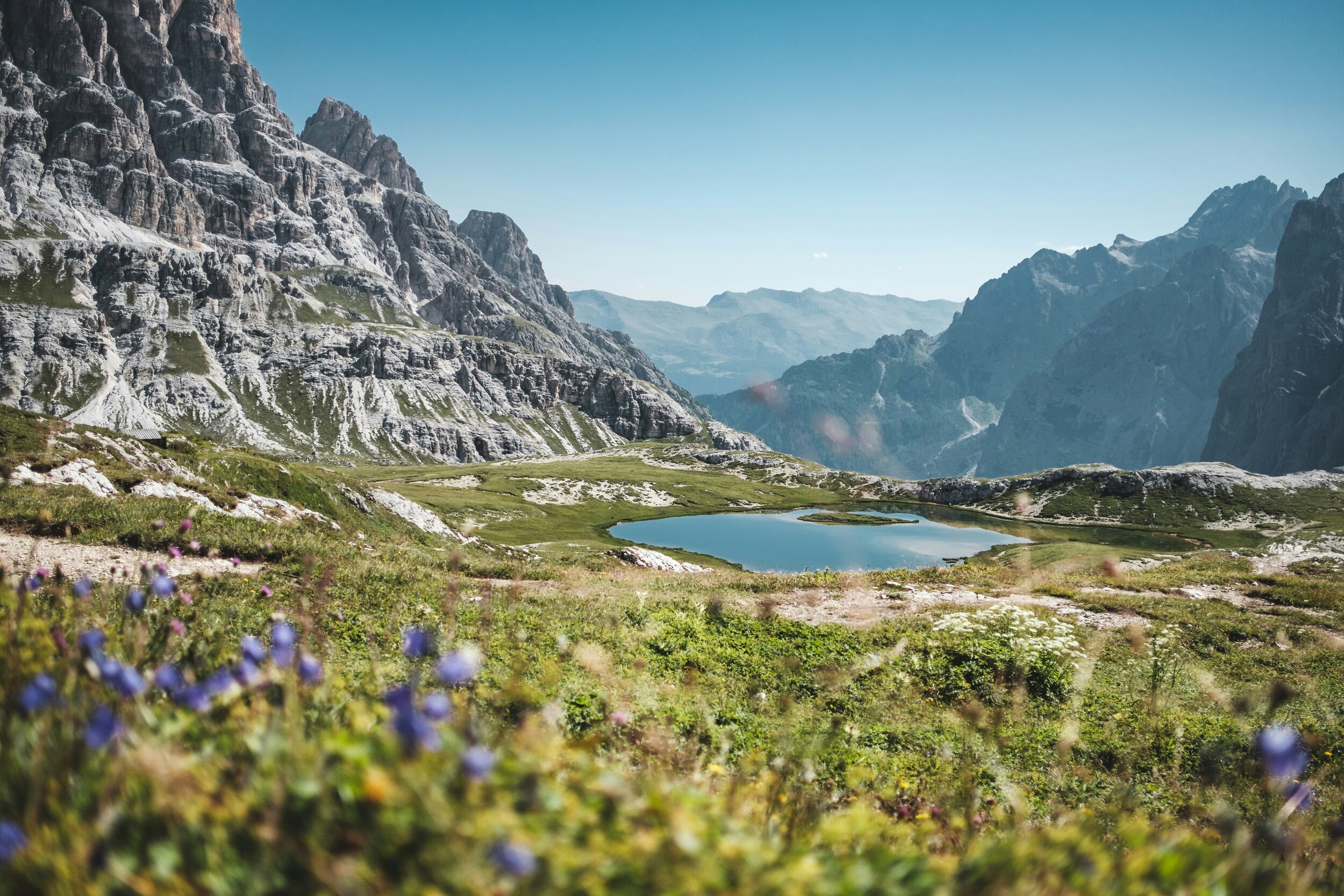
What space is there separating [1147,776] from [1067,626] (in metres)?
7.64

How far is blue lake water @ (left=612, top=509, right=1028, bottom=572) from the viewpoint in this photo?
Answer: 332ft

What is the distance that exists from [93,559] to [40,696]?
15932 mm

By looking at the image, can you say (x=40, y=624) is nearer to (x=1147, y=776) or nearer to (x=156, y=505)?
(x=1147, y=776)

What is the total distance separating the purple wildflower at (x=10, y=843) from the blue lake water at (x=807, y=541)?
9128cm

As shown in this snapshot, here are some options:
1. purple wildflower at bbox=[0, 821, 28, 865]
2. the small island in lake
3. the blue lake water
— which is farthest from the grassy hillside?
the small island in lake

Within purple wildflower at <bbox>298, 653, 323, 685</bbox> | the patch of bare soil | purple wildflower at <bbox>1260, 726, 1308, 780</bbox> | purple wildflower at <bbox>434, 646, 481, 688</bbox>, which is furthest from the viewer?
the patch of bare soil

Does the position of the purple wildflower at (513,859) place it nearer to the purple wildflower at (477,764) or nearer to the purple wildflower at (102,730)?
the purple wildflower at (477,764)

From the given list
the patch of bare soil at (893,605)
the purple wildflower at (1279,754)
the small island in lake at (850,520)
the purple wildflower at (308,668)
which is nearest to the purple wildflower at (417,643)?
the purple wildflower at (308,668)

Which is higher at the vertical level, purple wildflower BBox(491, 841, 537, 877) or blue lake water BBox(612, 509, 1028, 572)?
purple wildflower BBox(491, 841, 537, 877)

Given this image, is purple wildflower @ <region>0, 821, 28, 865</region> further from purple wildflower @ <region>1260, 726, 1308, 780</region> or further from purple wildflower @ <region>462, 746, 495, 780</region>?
purple wildflower @ <region>1260, 726, 1308, 780</region>

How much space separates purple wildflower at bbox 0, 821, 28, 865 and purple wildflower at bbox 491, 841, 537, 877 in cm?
136

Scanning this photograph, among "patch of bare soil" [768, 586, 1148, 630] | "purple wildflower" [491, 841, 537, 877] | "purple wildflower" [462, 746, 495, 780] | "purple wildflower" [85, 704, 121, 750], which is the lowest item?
"patch of bare soil" [768, 586, 1148, 630]

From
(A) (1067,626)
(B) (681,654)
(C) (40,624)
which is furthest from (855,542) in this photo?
(C) (40,624)

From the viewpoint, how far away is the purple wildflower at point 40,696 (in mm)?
2137
